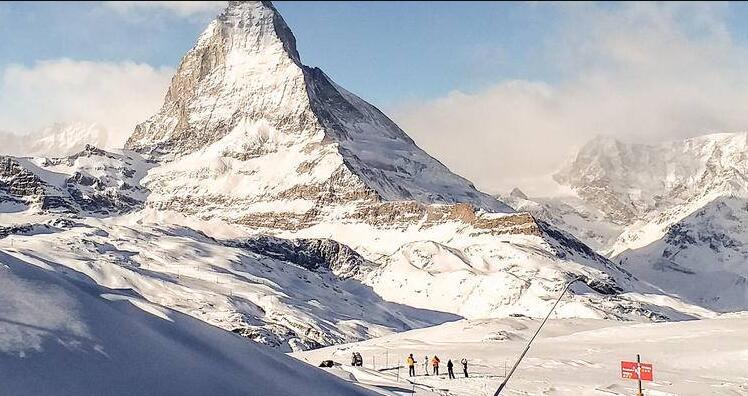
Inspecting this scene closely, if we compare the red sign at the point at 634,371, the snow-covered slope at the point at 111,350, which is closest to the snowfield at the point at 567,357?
the red sign at the point at 634,371

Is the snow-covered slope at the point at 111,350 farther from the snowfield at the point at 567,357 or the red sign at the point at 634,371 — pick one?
the red sign at the point at 634,371

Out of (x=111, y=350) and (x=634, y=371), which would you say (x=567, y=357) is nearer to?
(x=634, y=371)

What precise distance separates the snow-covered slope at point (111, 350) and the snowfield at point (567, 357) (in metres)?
15.4

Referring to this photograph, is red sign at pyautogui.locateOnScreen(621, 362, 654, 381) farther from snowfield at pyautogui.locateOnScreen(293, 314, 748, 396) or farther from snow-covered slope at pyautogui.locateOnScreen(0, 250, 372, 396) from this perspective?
snow-covered slope at pyautogui.locateOnScreen(0, 250, 372, 396)

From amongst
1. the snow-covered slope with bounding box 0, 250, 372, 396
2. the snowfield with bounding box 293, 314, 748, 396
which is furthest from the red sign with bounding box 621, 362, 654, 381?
the snow-covered slope with bounding box 0, 250, 372, 396

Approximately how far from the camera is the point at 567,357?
6775cm

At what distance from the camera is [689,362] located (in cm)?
6575

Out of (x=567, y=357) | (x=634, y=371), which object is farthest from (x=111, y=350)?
(x=567, y=357)

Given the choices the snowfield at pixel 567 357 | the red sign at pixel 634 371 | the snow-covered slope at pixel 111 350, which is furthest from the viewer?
the snowfield at pixel 567 357

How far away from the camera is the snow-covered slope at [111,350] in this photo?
56.0 ft

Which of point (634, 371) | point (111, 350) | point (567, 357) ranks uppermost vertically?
point (567, 357)

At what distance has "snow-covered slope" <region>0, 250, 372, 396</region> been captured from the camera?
672 inches

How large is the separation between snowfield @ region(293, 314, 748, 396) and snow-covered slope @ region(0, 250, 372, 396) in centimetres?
1543

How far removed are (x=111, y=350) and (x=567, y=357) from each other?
177 ft
